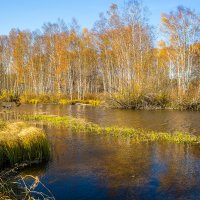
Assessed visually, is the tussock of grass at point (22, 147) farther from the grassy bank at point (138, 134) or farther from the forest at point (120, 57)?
the forest at point (120, 57)

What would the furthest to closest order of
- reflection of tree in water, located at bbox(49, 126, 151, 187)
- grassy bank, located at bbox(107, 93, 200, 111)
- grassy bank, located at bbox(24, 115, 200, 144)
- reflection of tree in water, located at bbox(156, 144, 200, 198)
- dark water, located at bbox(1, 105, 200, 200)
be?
grassy bank, located at bbox(107, 93, 200, 111)
grassy bank, located at bbox(24, 115, 200, 144)
reflection of tree in water, located at bbox(49, 126, 151, 187)
reflection of tree in water, located at bbox(156, 144, 200, 198)
dark water, located at bbox(1, 105, 200, 200)

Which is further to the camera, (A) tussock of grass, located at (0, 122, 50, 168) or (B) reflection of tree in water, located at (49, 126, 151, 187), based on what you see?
(A) tussock of grass, located at (0, 122, 50, 168)

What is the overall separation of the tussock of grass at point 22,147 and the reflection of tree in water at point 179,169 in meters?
4.61

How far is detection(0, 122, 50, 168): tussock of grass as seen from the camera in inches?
456

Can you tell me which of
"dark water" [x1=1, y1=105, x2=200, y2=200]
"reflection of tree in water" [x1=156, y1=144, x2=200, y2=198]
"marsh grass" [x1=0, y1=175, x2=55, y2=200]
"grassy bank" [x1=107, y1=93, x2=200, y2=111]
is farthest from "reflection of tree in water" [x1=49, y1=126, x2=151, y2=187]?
"grassy bank" [x1=107, y1=93, x2=200, y2=111]

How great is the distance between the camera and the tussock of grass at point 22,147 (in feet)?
38.0

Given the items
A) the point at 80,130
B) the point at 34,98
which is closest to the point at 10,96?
the point at 34,98

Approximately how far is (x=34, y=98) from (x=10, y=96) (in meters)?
3.90

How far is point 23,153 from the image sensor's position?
11969mm

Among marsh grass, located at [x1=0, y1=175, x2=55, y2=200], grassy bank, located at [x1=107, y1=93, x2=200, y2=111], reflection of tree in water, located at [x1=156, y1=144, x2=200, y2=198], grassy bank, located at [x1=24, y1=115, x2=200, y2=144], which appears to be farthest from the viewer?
grassy bank, located at [x1=107, y1=93, x2=200, y2=111]

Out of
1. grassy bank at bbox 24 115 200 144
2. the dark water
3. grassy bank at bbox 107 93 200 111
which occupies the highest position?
grassy bank at bbox 107 93 200 111

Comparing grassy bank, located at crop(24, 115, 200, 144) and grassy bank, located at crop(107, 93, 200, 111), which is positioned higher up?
grassy bank, located at crop(107, 93, 200, 111)

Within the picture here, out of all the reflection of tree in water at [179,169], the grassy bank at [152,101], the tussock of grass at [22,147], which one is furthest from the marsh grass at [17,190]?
the grassy bank at [152,101]

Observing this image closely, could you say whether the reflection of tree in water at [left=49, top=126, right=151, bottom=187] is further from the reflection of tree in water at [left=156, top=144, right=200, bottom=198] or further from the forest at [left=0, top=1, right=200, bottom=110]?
the forest at [left=0, top=1, right=200, bottom=110]
